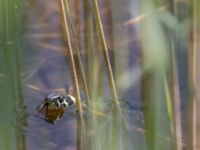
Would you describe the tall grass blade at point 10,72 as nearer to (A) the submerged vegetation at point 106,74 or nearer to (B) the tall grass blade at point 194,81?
(A) the submerged vegetation at point 106,74

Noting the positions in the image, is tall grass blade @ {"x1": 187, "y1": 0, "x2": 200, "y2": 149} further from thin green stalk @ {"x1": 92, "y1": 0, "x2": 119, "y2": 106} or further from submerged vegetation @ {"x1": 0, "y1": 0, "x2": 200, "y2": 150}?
thin green stalk @ {"x1": 92, "y1": 0, "x2": 119, "y2": 106}

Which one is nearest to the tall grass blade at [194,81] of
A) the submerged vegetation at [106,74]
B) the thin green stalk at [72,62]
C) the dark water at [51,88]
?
the submerged vegetation at [106,74]

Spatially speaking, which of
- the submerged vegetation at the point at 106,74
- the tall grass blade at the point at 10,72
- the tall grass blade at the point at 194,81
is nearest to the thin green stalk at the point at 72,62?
the submerged vegetation at the point at 106,74

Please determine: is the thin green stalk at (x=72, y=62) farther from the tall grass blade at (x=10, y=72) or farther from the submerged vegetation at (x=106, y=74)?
the tall grass blade at (x=10, y=72)

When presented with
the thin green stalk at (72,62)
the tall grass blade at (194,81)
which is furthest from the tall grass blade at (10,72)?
the tall grass blade at (194,81)

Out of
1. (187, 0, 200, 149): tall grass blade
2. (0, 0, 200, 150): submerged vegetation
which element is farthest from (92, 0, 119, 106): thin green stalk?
(187, 0, 200, 149): tall grass blade

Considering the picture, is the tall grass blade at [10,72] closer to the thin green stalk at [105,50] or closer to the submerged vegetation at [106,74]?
the submerged vegetation at [106,74]

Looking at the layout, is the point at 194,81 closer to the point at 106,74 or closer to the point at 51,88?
the point at 106,74

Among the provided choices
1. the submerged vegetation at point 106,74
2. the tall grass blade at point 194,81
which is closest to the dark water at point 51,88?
the submerged vegetation at point 106,74

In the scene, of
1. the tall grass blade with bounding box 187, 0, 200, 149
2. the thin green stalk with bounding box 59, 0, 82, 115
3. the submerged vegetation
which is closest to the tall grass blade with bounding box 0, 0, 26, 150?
the submerged vegetation
